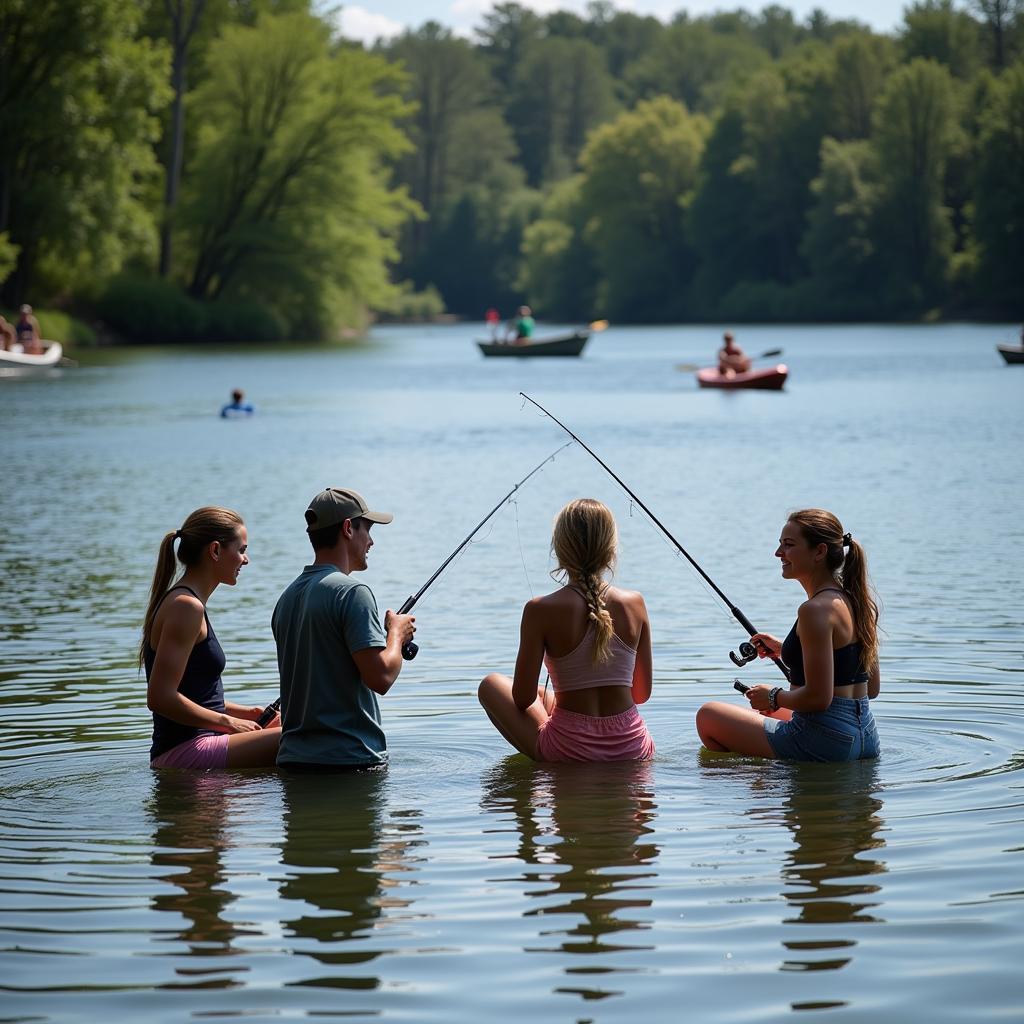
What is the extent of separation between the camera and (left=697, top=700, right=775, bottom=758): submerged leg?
23.0 feet

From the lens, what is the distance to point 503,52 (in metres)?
149

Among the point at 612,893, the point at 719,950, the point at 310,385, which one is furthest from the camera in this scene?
the point at 310,385

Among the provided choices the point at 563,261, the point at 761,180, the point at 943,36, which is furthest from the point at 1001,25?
the point at 563,261

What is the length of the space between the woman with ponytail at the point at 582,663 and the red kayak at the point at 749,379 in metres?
31.1

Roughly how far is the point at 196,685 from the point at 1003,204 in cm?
7668

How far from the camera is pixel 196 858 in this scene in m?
5.78

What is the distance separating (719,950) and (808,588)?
2129 millimetres

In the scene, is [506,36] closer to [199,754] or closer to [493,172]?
[493,172]

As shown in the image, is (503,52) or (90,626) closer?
(90,626)

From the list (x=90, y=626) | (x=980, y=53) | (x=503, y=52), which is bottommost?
(x=90, y=626)

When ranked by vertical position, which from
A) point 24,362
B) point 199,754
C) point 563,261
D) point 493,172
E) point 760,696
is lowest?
point 199,754

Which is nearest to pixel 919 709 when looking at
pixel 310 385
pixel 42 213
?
pixel 310 385

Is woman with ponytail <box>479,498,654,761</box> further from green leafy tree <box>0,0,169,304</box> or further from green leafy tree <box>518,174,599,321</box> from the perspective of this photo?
green leafy tree <box>518,174,599,321</box>

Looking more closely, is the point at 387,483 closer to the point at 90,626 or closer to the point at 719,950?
the point at 90,626
